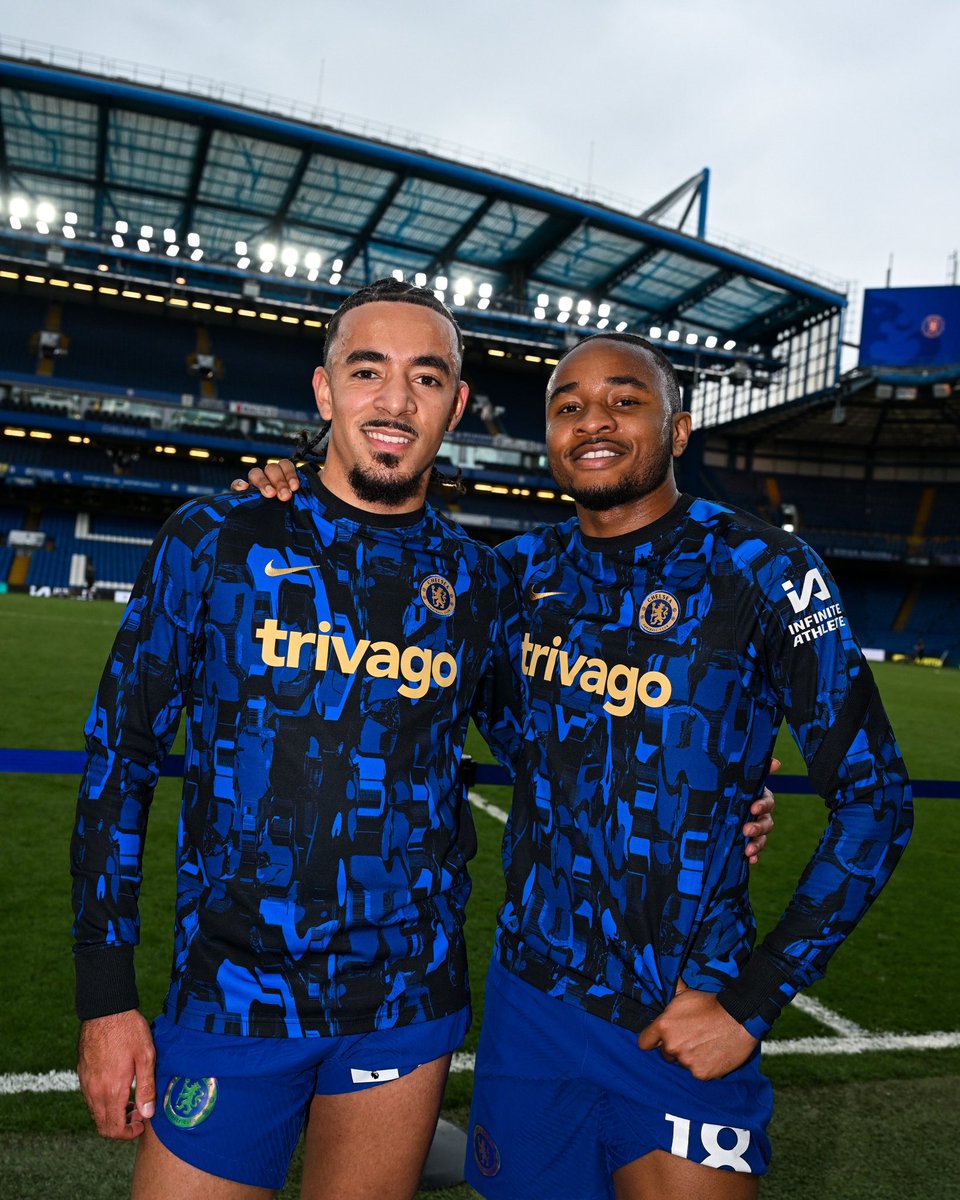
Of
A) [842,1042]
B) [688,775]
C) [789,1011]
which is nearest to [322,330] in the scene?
[789,1011]

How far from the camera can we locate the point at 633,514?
2.26 m

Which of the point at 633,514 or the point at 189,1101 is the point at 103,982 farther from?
the point at 633,514

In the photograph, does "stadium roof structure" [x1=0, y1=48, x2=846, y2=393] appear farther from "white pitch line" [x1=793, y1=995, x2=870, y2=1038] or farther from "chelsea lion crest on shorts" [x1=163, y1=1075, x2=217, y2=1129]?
"chelsea lion crest on shorts" [x1=163, y1=1075, x2=217, y2=1129]

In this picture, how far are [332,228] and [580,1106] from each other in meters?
40.6

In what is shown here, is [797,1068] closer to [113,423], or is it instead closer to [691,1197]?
[691,1197]

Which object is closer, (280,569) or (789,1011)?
(280,569)

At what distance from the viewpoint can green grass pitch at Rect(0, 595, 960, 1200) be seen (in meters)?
2.83

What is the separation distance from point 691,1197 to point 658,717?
0.95 meters

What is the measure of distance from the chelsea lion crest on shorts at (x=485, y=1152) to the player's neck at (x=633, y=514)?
4.64 ft

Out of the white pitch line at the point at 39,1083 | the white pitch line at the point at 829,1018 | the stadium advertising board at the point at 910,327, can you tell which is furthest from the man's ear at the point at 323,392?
the stadium advertising board at the point at 910,327

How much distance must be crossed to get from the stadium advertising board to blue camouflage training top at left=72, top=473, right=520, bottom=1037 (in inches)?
1586

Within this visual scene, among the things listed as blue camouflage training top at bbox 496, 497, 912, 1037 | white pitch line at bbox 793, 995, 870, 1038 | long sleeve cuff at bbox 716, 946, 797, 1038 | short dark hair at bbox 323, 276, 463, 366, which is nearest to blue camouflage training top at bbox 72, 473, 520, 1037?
blue camouflage training top at bbox 496, 497, 912, 1037

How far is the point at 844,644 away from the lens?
1.94 metres

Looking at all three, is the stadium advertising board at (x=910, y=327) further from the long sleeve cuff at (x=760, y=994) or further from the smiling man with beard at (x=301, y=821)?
the long sleeve cuff at (x=760, y=994)
